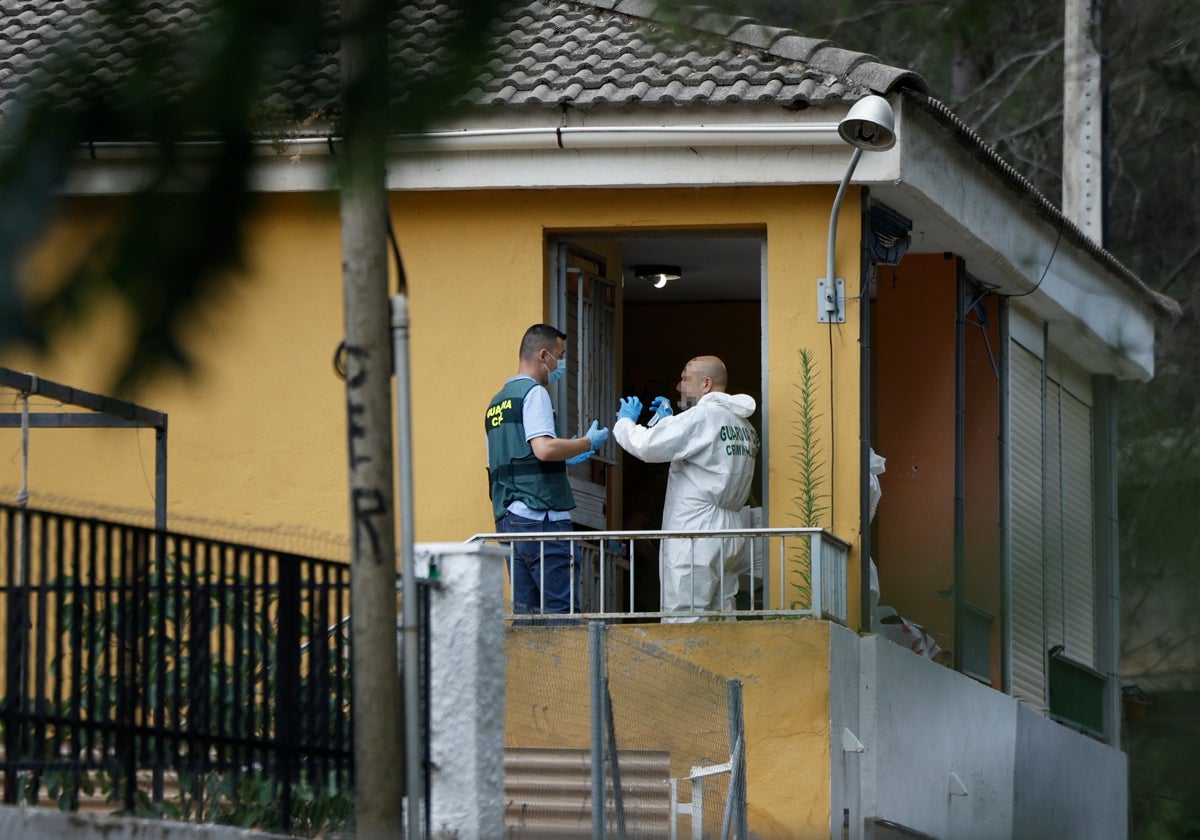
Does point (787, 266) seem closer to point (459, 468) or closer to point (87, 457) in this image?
point (459, 468)

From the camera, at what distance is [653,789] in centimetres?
912

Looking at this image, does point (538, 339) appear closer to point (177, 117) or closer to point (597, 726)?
point (597, 726)

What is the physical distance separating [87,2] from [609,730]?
6.97 metres

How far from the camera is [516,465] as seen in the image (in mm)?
11328

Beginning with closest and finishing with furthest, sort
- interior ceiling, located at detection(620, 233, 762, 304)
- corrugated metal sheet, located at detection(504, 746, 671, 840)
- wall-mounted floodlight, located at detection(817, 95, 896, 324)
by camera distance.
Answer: corrugated metal sheet, located at detection(504, 746, 671, 840)
wall-mounted floodlight, located at detection(817, 95, 896, 324)
interior ceiling, located at detection(620, 233, 762, 304)

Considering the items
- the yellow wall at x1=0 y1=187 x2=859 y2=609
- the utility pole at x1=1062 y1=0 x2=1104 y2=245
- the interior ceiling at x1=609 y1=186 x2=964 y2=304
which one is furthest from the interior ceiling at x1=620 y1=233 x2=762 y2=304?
the utility pole at x1=1062 y1=0 x2=1104 y2=245

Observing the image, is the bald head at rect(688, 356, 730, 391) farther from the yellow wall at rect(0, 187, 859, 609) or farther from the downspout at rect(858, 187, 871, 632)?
the downspout at rect(858, 187, 871, 632)

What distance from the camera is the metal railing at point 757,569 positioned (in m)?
11.0

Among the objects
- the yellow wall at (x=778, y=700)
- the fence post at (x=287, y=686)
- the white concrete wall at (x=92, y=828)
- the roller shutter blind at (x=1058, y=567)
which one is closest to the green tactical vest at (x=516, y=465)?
the yellow wall at (x=778, y=700)

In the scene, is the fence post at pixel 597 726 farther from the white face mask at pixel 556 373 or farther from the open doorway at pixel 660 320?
the open doorway at pixel 660 320

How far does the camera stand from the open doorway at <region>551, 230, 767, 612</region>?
1302 centimetres

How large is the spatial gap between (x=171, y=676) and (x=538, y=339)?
4611 millimetres

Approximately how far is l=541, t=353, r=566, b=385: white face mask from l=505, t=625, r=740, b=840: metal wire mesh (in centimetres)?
189

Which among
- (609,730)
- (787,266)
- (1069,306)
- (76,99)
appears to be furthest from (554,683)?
(76,99)
